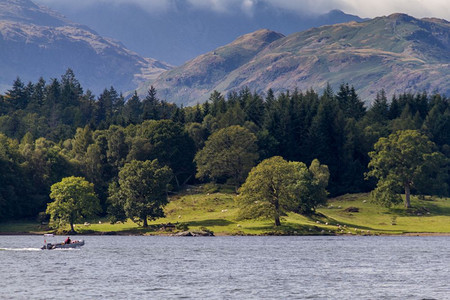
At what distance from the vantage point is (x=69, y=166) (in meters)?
187

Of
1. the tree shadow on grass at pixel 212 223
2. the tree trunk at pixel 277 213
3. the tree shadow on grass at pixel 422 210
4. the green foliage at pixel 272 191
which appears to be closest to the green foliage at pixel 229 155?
the tree shadow on grass at pixel 212 223

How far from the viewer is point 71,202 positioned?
509 ft

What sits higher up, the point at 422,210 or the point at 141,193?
the point at 141,193

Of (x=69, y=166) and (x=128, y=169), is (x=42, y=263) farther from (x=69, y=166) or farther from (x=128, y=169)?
(x=69, y=166)

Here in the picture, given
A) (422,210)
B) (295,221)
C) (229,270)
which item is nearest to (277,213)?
(295,221)

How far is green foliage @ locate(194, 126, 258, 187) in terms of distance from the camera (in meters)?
190

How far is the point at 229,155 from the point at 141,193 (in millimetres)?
37732

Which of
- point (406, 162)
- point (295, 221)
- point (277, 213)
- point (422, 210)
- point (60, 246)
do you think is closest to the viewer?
point (60, 246)

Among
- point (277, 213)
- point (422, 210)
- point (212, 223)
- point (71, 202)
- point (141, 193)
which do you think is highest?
point (141, 193)

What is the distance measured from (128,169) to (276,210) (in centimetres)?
3384

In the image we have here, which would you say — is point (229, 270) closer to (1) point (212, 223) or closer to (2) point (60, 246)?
(2) point (60, 246)

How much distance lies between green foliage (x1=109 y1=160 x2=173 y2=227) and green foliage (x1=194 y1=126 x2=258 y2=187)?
32.8m

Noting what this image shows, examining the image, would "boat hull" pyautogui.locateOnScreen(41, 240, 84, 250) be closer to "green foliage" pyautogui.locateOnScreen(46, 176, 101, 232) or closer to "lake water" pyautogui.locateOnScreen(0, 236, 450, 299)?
"lake water" pyautogui.locateOnScreen(0, 236, 450, 299)

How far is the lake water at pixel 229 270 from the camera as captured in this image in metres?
69.0
